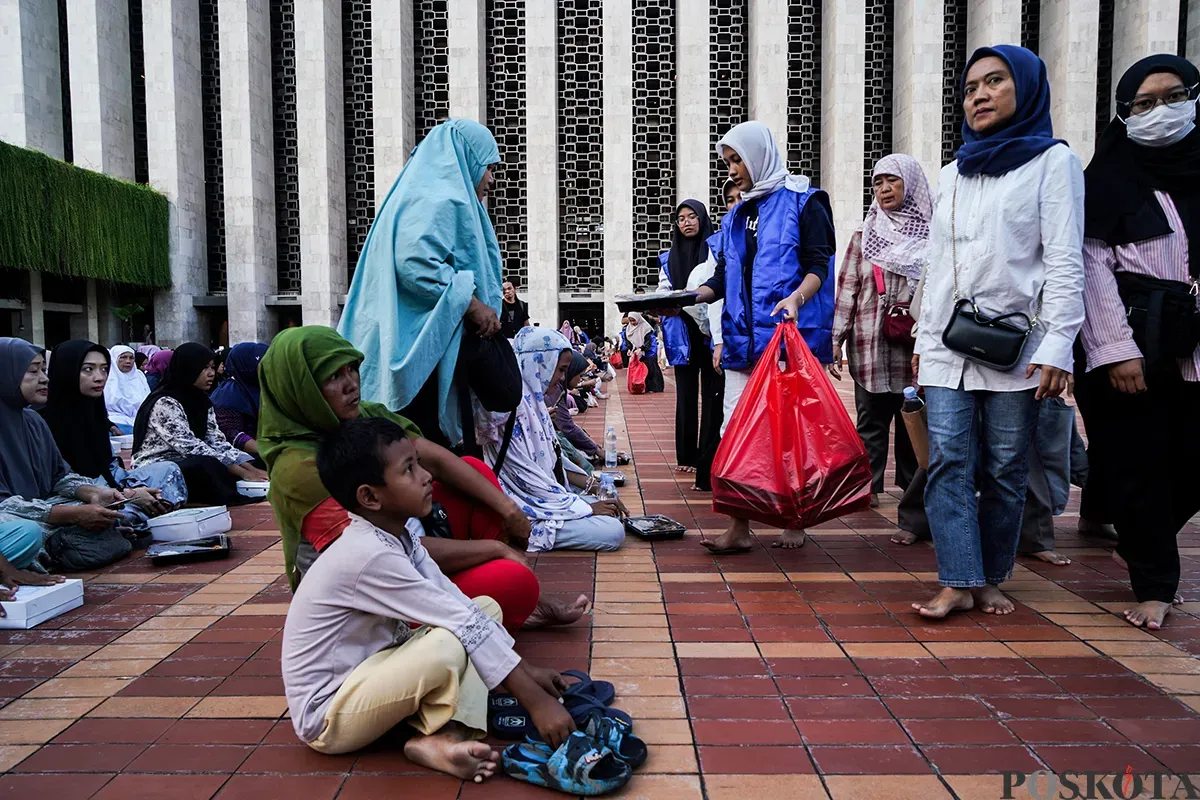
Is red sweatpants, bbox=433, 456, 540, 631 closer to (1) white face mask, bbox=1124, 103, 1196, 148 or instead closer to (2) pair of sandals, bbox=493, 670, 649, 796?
(2) pair of sandals, bbox=493, 670, 649, 796

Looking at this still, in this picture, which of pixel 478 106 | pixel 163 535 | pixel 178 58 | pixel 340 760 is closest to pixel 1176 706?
pixel 340 760

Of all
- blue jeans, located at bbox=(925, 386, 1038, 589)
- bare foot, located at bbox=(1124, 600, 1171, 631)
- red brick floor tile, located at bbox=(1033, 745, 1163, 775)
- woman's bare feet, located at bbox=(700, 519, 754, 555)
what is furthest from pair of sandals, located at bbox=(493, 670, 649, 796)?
bare foot, located at bbox=(1124, 600, 1171, 631)

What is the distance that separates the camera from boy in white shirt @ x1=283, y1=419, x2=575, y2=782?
198 centimetres

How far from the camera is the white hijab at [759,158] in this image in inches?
155

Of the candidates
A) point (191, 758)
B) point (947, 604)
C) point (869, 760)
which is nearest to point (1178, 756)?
point (869, 760)

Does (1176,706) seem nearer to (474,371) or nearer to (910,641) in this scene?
(910,641)

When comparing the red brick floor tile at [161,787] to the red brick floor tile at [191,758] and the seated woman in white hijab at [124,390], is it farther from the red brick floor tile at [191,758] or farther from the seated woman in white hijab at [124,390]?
the seated woman in white hijab at [124,390]

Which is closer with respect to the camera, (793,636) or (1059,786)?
(1059,786)

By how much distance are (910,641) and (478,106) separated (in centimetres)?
2164

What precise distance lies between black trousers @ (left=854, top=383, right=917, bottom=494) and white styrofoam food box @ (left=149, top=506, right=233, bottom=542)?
3596 mm

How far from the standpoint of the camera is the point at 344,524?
2277mm

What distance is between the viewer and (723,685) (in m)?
2.47

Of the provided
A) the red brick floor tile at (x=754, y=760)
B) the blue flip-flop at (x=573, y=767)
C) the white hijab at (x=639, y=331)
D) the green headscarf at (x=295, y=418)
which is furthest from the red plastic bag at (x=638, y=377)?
the blue flip-flop at (x=573, y=767)

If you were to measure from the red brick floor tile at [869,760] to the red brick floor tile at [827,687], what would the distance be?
1.04 ft
